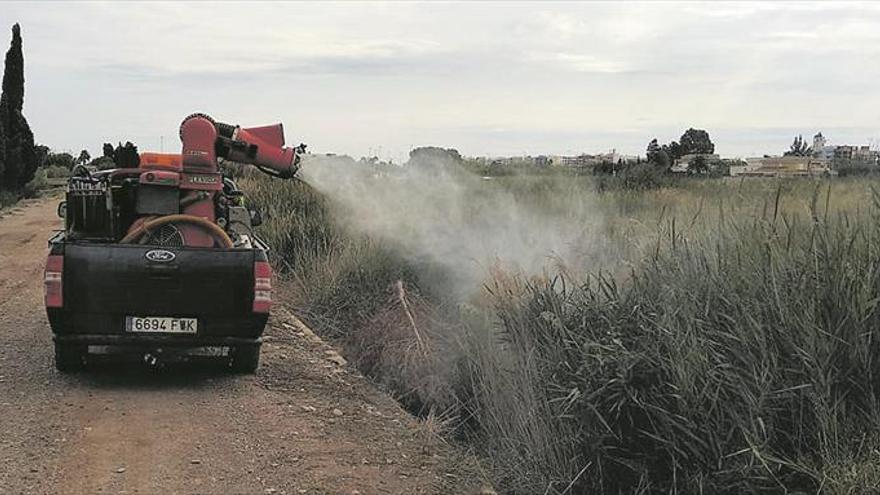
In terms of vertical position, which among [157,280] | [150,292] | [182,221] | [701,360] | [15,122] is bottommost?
[150,292]

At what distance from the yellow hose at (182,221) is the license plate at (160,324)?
2.97 ft

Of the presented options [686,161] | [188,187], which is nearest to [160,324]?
[188,187]

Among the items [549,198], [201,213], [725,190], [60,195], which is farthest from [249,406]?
[60,195]

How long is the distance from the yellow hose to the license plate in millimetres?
906

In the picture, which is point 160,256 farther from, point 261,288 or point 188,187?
point 188,187

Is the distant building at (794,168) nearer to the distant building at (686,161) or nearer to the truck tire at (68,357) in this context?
the truck tire at (68,357)

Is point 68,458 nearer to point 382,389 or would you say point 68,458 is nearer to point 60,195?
point 382,389

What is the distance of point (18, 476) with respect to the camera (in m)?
5.64

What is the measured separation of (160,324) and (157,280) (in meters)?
0.38

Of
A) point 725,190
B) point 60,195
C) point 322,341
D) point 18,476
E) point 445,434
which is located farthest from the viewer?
point 60,195

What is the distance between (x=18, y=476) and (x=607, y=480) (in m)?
3.68

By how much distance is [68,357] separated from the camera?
794cm

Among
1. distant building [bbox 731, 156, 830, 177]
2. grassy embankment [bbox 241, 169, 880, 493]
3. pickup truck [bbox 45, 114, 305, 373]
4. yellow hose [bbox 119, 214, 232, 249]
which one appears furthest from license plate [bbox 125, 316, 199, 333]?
distant building [bbox 731, 156, 830, 177]

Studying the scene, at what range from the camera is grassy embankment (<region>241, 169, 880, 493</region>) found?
15.4 feet
